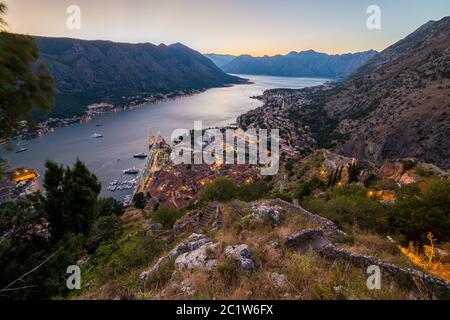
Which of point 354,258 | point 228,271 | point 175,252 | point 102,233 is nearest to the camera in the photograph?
point 228,271

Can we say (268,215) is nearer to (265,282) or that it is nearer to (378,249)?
(378,249)

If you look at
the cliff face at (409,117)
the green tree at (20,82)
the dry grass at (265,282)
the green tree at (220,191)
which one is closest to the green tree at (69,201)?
the dry grass at (265,282)

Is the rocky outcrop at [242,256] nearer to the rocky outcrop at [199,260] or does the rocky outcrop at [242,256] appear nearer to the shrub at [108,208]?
the rocky outcrop at [199,260]

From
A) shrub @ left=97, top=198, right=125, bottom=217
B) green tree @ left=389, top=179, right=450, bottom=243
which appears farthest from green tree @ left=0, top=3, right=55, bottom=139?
shrub @ left=97, top=198, right=125, bottom=217

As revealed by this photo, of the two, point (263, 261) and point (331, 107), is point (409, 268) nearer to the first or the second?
point (263, 261)

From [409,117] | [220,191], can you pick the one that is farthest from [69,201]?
[409,117]

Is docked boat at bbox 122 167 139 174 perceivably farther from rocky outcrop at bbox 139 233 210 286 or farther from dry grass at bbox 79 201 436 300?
dry grass at bbox 79 201 436 300
